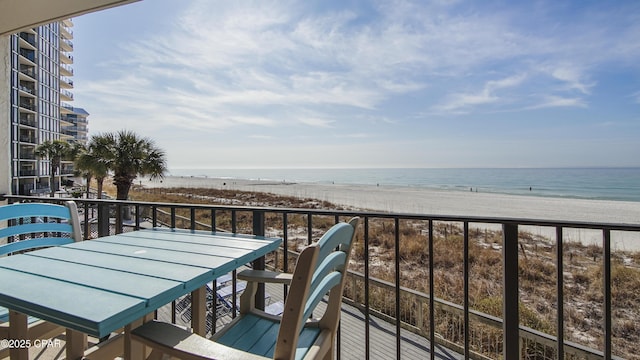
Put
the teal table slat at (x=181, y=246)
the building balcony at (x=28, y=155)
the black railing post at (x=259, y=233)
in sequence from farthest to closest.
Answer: the building balcony at (x=28, y=155) → the black railing post at (x=259, y=233) → the teal table slat at (x=181, y=246)

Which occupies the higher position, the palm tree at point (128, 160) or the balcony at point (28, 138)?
the balcony at point (28, 138)

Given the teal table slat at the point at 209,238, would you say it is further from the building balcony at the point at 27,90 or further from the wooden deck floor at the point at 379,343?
the building balcony at the point at 27,90

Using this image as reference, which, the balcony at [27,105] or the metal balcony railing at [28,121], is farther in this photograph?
the metal balcony railing at [28,121]

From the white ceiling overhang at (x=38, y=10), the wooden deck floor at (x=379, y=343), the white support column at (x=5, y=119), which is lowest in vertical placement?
the wooden deck floor at (x=379, y=343)

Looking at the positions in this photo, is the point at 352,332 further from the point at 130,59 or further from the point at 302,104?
the point at 302,104

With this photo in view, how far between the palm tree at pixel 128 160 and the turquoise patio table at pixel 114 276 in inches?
501

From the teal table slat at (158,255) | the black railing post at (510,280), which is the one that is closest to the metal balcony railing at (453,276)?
the black railing post at (510,280)

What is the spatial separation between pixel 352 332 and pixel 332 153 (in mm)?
37329

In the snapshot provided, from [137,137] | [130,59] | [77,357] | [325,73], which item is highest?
[325,73]

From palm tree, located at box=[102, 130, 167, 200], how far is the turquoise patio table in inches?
501

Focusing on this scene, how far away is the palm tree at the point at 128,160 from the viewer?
12586 millimetres

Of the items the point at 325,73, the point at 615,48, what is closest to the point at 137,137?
the point at 325,73

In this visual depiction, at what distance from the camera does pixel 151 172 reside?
12.9 meters

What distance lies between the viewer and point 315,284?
93 centimetres
